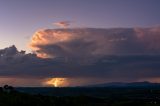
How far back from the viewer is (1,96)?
16012cm

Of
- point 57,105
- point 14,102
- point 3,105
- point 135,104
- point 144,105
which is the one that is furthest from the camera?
point 135,104

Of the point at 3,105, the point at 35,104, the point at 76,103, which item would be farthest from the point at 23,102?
the point at 76,103

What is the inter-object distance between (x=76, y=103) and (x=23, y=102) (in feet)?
81.7

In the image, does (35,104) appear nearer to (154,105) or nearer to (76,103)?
(76,103)

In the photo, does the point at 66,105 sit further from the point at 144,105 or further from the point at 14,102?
the point at 144,105

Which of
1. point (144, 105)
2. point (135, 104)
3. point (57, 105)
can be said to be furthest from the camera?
point (135, 104)

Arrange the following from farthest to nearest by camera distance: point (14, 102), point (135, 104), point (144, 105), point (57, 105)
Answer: point (135, 104) < point (144, 105) < point (57, 105) < point (14, 102)

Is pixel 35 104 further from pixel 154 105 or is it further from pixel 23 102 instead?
pixel 154 105

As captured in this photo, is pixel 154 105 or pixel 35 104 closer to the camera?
pixel 35 104

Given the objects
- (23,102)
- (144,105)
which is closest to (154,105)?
(144,105)

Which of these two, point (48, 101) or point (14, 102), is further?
point (48, 101)

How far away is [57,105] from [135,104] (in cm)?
4401

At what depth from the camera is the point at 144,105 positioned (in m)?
173

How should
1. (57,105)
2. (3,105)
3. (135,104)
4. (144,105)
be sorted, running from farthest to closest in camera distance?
(135,104) < (144,105) < (57,105) < (3,105)
